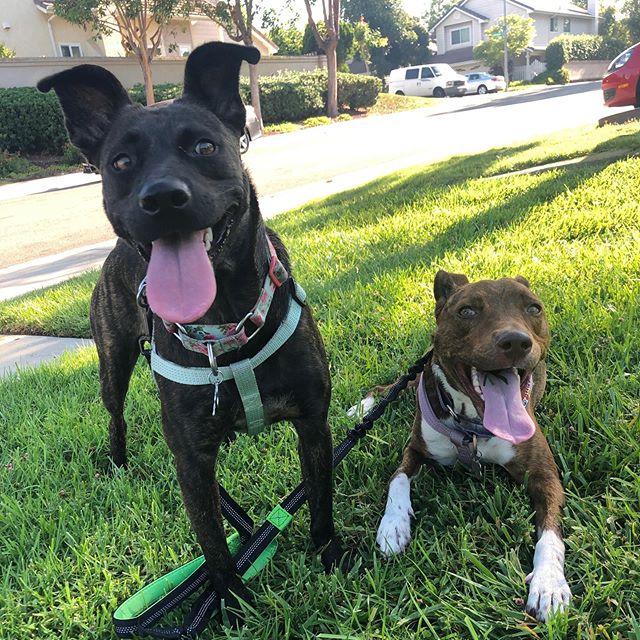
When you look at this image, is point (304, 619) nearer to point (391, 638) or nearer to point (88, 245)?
point (391, 638)

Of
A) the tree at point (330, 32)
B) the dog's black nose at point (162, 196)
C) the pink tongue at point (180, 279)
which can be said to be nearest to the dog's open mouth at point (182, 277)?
the pink tongue at point (180, 279)

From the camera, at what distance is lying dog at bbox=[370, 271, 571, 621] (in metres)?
2.35

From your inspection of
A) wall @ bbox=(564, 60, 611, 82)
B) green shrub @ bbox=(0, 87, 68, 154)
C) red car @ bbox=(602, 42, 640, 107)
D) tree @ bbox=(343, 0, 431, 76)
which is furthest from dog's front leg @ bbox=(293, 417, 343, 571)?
tree @ bbox=(343, 0, 431, 76)

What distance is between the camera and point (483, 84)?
4862 centimetres

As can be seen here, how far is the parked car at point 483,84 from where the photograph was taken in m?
48.4

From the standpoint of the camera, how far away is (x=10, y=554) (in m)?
2.70

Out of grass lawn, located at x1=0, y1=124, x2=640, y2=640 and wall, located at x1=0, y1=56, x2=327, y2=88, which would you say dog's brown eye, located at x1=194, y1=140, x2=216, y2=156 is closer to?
grass lawn, located at x1=0, y1=124, x2=640, y2=640

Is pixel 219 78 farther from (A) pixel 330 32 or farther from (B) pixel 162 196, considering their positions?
(A) pixel 330 32

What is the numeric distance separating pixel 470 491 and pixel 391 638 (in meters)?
0.87

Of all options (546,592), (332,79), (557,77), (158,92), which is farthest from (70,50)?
(546,592)

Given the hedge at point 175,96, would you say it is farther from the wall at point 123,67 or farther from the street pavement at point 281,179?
the street pavement at point 281,179

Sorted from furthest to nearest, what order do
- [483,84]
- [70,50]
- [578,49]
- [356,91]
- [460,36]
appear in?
[460,36], [578,49], [483,84], [70,50], [356,91]

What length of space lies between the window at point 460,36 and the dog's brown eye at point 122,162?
3151 inches

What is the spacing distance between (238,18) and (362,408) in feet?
88.5
